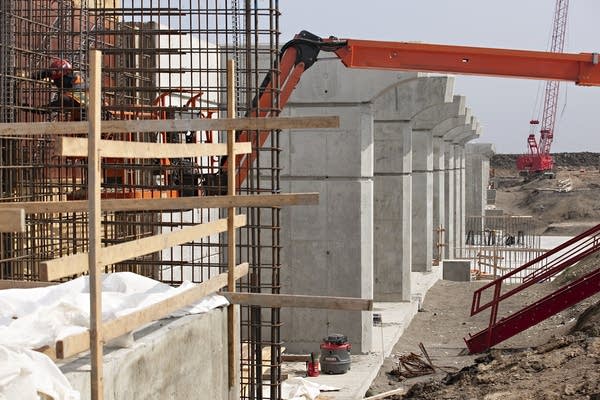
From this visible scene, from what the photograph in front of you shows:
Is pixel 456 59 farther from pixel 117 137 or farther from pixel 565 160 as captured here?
pixel 565 160

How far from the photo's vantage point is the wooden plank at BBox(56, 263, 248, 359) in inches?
194

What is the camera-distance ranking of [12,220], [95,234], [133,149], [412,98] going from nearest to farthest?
[12,220] → [95,234] → [133,149] → [412,98]

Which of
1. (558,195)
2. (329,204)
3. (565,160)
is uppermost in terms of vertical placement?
(565,160)

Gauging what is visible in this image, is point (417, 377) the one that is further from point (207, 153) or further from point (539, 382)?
point (207, 153)

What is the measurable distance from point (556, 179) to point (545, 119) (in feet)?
41.4

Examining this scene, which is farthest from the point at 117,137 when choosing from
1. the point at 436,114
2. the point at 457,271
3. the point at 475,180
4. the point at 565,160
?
the point at 565,160

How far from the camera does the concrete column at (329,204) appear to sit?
15.4 metres

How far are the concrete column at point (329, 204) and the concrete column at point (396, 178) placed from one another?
5.50 m

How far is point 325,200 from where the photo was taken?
50.8 feet

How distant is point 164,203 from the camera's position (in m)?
6.41

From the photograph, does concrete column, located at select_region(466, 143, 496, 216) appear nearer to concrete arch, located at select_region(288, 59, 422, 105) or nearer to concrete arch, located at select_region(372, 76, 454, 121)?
concrete arch, located at select_region(372, 76, 454, 121)

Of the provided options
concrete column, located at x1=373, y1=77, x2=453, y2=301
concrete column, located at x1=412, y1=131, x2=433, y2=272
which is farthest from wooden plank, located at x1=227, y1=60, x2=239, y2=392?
concrete column, located at x1=412, y1=131, x2=433, y2=272

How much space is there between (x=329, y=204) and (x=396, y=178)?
21.4 ft

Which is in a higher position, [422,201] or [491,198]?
[422,201]
